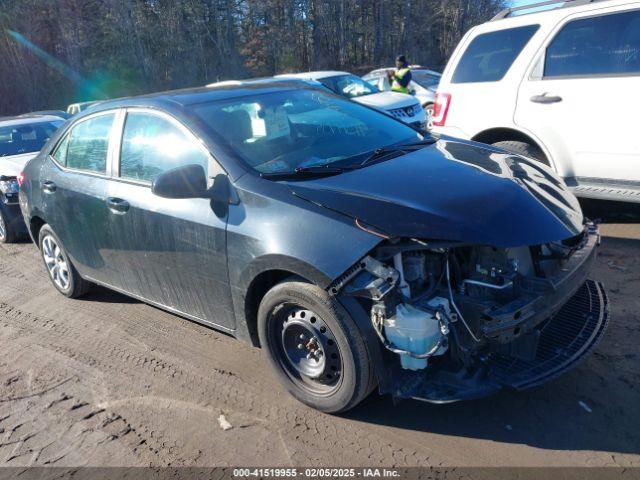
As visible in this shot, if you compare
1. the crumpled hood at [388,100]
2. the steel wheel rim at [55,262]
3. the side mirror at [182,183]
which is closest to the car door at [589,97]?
the side mirror at [182,183]

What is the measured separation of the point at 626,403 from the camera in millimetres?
3012

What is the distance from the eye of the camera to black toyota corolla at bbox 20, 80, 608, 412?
9.08 feet

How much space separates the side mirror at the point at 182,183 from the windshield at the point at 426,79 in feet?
42.6

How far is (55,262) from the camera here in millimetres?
5406

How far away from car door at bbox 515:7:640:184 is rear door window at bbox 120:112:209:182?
364cm

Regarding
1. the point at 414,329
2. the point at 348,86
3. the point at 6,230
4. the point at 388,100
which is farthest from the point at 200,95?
the point at 348,86

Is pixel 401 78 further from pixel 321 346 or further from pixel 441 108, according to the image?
pixel 321 346

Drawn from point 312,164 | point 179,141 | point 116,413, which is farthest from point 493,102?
point 116,413

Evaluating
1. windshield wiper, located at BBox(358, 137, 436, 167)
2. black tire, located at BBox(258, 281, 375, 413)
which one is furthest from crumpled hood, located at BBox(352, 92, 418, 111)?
black tire, located at BBox(258, 281, 375, 413)

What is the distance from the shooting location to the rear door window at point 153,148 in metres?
3.61

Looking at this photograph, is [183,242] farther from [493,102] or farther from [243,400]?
[493,102]

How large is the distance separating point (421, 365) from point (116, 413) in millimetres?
1925

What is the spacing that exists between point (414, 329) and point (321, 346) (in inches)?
22.5

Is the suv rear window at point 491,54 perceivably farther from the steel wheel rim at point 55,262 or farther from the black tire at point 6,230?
the black tire at point 6,230
